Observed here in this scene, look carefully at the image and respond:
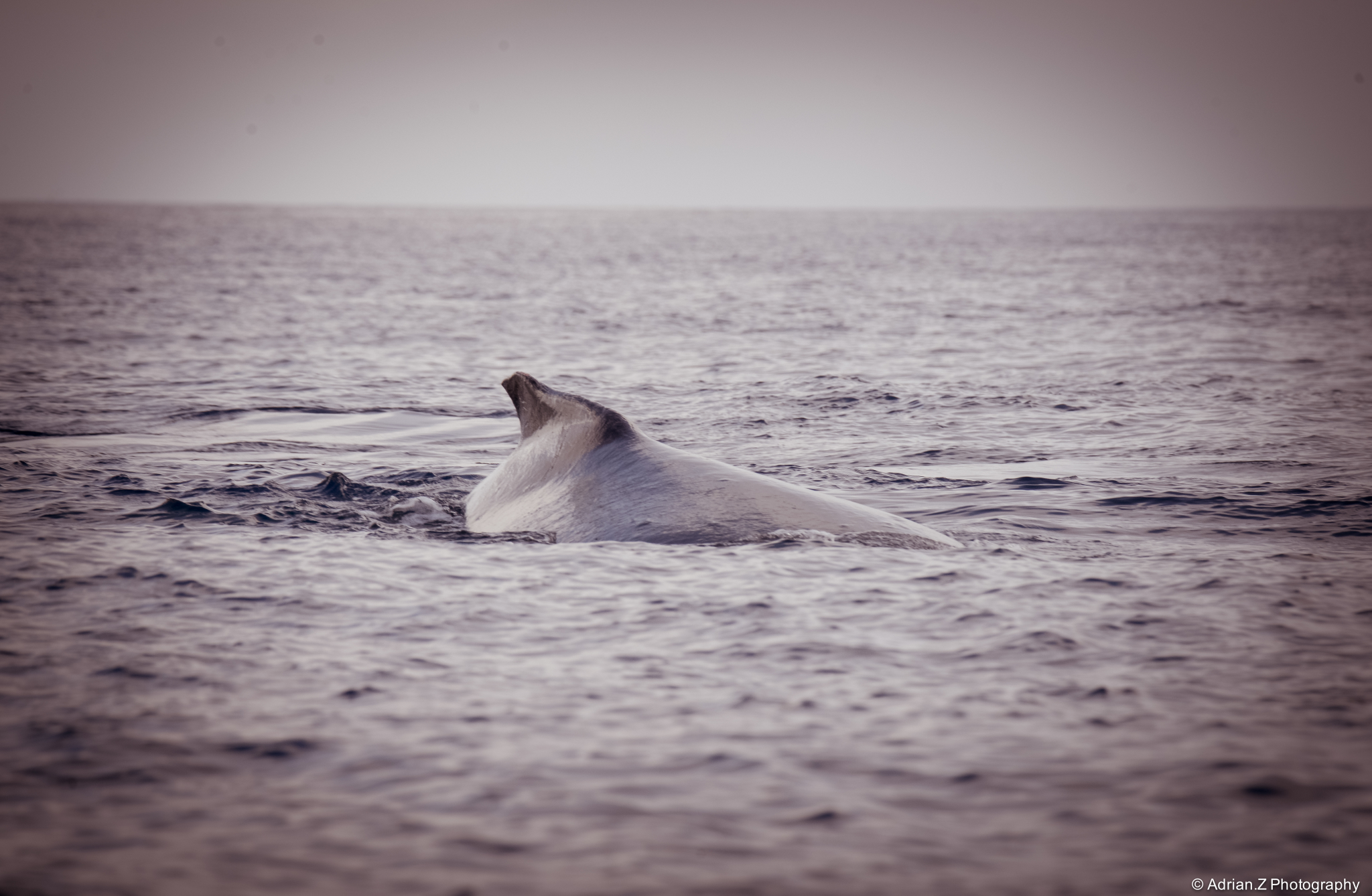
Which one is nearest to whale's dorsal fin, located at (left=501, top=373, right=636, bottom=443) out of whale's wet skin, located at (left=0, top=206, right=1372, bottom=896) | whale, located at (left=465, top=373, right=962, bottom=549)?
whale, located at (left=465, top=373, right=962, bottom=549)

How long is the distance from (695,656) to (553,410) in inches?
136

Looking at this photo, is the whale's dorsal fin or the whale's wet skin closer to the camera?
the whale's wet skin

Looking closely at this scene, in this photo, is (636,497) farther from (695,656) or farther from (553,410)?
(695,656)

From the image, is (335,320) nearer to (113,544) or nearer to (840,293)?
(840,293)

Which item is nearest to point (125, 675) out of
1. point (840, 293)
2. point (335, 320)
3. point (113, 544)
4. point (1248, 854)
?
point (113, 544)

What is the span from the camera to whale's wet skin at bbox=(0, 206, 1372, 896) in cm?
488

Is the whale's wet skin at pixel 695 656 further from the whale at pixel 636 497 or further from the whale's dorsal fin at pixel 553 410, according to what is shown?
the whale's dorsal fin at pixel 553 410

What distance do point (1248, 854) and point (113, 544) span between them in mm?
8387

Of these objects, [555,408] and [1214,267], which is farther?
[1214,267]

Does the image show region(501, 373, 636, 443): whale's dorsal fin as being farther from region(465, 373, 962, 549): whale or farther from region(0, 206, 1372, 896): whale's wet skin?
region(0, 206, 1372, 896): whale's wet skin

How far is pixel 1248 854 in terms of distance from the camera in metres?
4.78

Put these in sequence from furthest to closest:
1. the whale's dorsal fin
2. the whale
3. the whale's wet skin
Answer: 1. the whale's dorsal fin
2. the whale
3. the whale's wet skin

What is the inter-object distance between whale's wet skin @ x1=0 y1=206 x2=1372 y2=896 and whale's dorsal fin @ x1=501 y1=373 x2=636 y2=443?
2.19 ft

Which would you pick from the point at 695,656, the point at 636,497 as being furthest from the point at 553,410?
the point at 695,656
